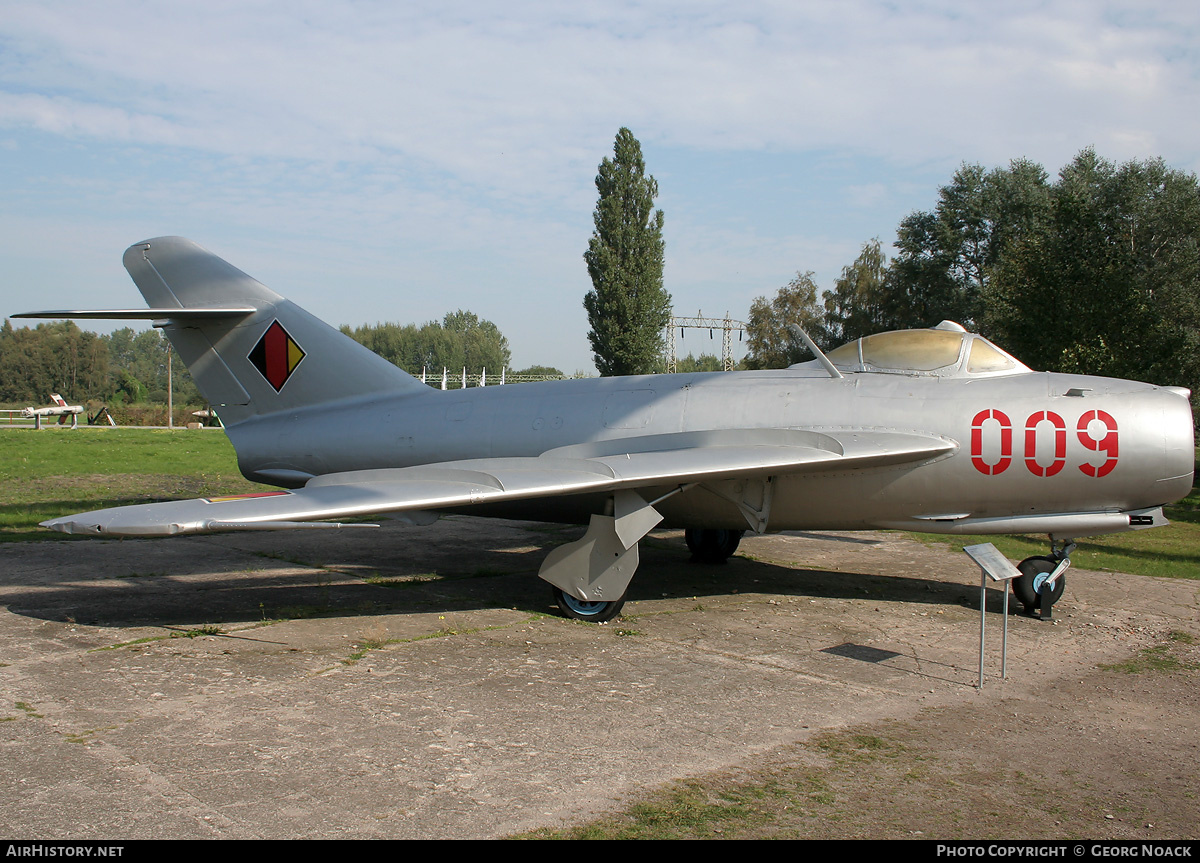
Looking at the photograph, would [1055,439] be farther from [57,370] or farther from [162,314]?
[57,370]

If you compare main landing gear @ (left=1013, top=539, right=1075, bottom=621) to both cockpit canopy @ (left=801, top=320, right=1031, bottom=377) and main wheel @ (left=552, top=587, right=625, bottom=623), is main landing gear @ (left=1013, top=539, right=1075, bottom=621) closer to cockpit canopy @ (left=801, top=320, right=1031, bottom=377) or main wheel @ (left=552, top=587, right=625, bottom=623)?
cockpit canopy @ (left=801, top=320, right=1031, bottom=377)

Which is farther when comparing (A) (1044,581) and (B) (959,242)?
(B) (959,242)

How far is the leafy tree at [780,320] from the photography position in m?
57.6

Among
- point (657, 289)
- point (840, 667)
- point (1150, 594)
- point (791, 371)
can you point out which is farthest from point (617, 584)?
point (657, 289)

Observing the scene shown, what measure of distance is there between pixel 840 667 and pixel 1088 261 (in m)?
16.5

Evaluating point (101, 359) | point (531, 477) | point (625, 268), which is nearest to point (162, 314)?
Result: point (531, 477)

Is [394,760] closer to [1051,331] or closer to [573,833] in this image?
[573,833]

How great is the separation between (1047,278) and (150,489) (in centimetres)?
2083

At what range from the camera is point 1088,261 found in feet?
63.5

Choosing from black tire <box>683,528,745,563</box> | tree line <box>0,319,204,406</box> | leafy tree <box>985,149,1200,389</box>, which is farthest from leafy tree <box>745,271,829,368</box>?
tree line <box>0,319,204,406</box>

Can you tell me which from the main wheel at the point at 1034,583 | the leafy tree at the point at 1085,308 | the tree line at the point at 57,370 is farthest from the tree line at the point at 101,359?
the main wheel at the point at 1034,583

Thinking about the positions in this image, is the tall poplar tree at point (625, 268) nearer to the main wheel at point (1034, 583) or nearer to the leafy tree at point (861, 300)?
the leafy tree at point (861, 300)

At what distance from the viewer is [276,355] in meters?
10.7

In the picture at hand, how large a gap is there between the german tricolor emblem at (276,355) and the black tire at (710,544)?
546 centimetres
